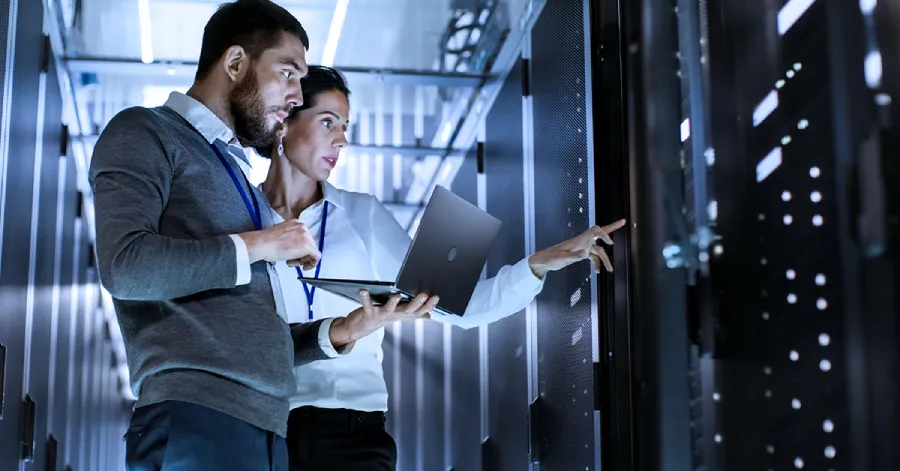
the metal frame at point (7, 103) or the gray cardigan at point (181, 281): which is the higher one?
the metal frame at point (7, 103)

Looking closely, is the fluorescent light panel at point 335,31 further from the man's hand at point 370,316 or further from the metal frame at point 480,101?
the man's hand at point 370,316

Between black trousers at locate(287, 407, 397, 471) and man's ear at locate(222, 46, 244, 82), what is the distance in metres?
0.91

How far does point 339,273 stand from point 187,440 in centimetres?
116

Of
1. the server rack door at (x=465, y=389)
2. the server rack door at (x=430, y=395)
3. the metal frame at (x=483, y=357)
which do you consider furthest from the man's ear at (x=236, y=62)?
the server rack door at (x=430, y=395)

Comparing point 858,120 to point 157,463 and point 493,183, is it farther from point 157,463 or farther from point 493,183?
point 493,183

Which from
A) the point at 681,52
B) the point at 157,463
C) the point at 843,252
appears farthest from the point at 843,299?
the point at 157,463

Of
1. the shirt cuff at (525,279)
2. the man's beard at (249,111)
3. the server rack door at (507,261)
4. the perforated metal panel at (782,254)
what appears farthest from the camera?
the server rack door at (507,261)

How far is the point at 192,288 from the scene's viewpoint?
2027 millimetres

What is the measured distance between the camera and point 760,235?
218cm

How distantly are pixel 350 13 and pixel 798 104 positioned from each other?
2570mm

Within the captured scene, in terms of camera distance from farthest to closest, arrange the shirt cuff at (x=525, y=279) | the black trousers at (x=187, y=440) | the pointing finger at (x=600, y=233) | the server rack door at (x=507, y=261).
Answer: the server rack door at (x=507, y=261) → the shirt cuff at (x=525, y=279) → the pointing finger at (x=600, y=233) → the black trousers at (x=187, y=440)

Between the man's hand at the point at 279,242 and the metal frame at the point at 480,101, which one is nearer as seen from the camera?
the man's hand at the point at 279,242

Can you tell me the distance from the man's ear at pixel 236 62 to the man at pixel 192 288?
120 millimetres

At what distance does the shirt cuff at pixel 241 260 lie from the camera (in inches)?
80.5
